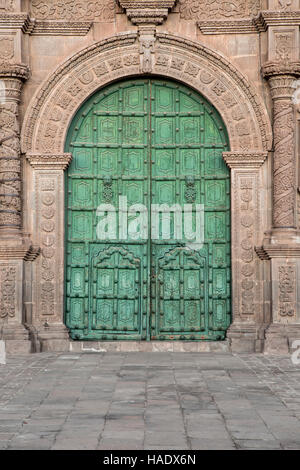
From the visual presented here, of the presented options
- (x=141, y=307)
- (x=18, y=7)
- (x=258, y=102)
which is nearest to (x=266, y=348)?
(x=141, y=307)

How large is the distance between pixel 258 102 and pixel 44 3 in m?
3.40

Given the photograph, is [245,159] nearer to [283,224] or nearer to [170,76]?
[283,224]

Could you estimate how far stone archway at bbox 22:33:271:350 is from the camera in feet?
38.1

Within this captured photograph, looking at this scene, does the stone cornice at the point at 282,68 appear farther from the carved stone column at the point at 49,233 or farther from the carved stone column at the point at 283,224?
the carved stone column at the point at 49,233

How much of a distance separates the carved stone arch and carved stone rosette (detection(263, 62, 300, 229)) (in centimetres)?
32

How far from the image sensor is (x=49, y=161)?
11719 mm

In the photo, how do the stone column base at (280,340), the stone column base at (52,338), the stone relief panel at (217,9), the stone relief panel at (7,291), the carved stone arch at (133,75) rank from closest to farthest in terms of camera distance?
the stone column base at (280,340), the stone relief panel at (7,291), the stone column base at (52,338), the carved stone arch at (133,75), the stone relief panel at (217,9)

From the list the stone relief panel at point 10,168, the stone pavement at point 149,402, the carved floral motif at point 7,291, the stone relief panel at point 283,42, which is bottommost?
the stone pavement at point 149,402

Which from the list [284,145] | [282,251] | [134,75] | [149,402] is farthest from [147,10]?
[149,402]

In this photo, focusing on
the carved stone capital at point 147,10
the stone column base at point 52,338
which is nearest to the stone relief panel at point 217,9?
the carved stone capital at point 147,10

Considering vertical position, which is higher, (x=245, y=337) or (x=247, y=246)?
(x=247, y=246)

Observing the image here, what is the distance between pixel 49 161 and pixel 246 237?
2.97 metres

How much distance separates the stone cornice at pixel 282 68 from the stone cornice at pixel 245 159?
112 cm

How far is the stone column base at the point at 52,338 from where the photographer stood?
11.5 meters
